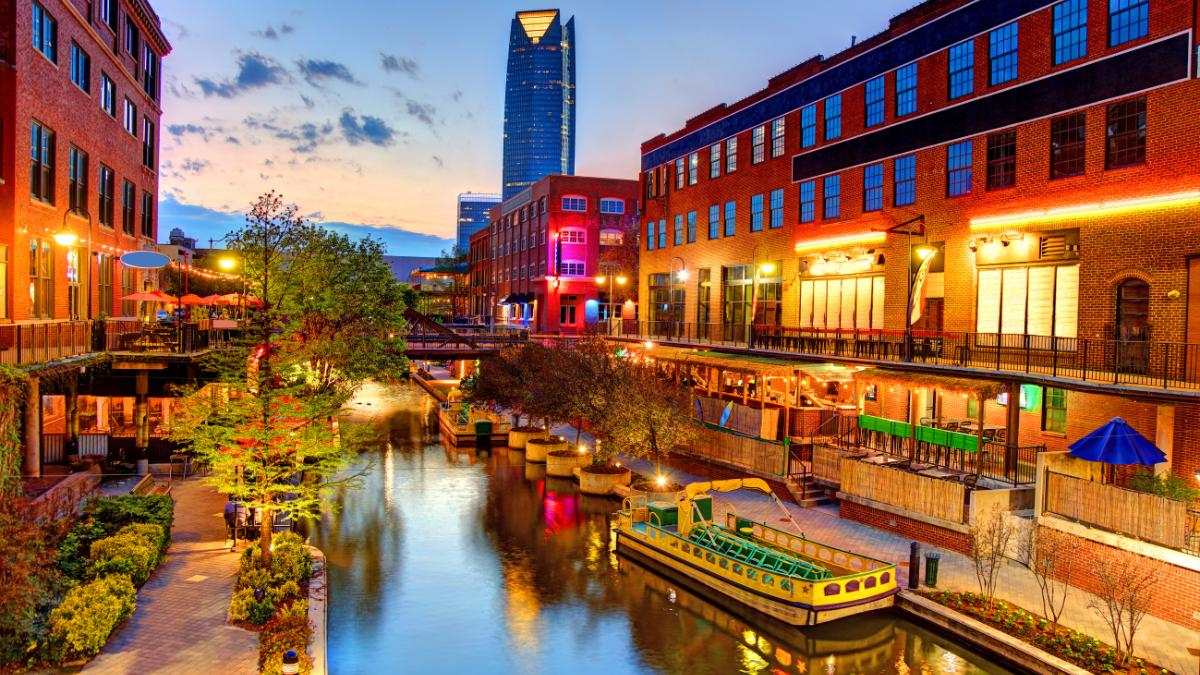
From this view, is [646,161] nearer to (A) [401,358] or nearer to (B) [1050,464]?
(A) [401,358]

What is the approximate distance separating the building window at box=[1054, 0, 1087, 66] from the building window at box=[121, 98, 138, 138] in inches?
1531

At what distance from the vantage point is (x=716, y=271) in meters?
46.5

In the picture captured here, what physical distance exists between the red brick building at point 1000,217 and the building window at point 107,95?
30045mm

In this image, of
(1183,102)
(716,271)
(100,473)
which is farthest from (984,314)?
(100,473)

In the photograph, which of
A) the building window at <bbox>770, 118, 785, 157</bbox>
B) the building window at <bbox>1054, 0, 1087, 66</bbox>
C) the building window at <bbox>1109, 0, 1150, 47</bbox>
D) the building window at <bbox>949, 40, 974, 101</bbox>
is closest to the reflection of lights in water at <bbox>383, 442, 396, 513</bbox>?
the building window at <bbox>770, 118, 785, 157</bbox>

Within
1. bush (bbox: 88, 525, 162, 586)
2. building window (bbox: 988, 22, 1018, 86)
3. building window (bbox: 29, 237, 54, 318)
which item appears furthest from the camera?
building window (bbox: 988, 22, 1018, 86)

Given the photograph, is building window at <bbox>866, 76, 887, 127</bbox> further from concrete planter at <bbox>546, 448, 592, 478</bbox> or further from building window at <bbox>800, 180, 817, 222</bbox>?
concrete planter at <bbox>546, 448, 592, 478</bbox>

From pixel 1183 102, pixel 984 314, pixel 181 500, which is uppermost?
pixel 1183 102

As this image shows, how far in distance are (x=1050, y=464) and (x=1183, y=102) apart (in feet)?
34.9

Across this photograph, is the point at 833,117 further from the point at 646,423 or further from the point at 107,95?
the point at 107,95

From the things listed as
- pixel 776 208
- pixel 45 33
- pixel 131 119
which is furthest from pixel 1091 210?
pixel 131 119

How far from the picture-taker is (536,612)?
19969 mm

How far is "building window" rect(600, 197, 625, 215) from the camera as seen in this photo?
253 ft

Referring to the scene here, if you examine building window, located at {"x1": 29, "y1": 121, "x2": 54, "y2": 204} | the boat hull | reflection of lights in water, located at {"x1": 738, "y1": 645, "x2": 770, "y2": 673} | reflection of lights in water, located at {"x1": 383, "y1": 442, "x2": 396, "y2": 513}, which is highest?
building window, located at {"x1": 29, "y1": 121, "x2": 54, "y2": 204}
